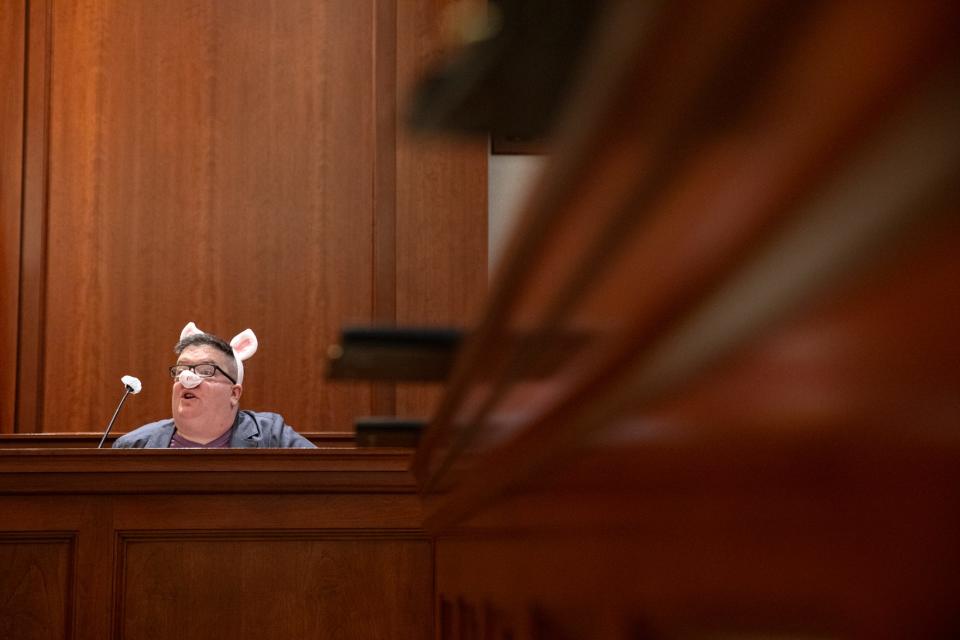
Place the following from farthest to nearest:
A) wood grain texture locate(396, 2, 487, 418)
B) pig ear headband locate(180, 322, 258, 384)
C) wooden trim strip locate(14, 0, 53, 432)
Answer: wood grain texture locate(396, 2, 487, 418)
wooden trim strip locate(14, 0, 53, 432)
pig ear headband locate(180, 322, 258, 384)

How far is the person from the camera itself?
4.08m

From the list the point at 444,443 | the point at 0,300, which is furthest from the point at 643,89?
the point at 0,300

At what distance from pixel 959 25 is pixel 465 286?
5.31 m

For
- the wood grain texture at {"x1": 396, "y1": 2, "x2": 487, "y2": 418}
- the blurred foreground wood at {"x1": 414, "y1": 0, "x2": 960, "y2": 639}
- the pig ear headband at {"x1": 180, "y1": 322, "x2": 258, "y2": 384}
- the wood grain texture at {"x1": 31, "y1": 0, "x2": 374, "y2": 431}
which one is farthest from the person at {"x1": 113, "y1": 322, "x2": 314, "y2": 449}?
the blurred foreground wood at {"x1": 414, "y1": 0, "x2": 960, "y2": 639}

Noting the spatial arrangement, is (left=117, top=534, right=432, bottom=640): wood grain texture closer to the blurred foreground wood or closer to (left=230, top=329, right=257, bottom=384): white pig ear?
(left=230, top=329, right=257, bottom=384): white pig ear

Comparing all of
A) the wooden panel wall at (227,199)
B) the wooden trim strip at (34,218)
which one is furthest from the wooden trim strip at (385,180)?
the wooden trim strip at (34,218)

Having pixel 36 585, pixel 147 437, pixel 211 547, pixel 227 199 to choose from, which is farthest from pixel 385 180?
pixel 36 585

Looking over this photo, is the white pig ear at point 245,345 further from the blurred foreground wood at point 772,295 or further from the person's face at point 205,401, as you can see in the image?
the blurred foreground wood at point 772,295

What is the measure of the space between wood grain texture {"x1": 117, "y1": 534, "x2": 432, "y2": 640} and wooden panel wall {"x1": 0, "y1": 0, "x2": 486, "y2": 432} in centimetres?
259

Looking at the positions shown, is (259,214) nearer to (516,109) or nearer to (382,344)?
(382,344)

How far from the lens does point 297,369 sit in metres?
5.44

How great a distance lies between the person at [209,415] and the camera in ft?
13.4

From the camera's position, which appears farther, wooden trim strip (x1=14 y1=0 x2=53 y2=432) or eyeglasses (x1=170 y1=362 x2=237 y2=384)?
wooden trim strip (x1=14 y1=0 x2=53 y2=432)

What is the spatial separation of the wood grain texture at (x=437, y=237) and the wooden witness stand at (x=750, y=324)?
4.86 metres
